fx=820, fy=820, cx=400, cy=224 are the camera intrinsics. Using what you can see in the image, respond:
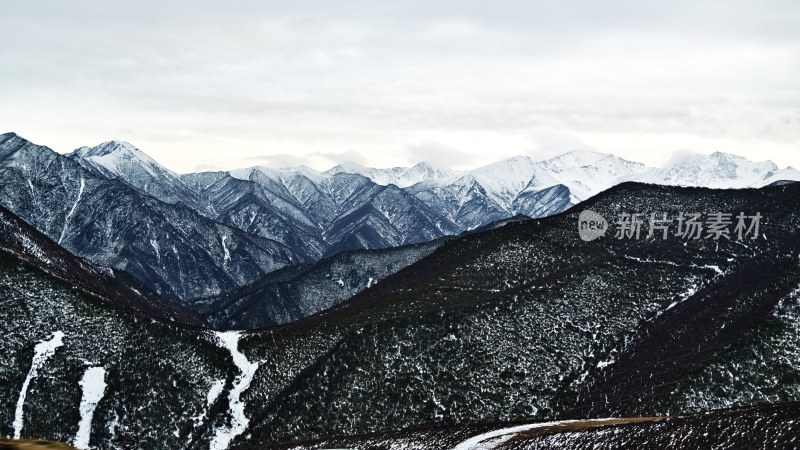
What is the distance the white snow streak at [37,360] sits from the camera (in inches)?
4835

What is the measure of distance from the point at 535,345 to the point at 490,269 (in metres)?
35.4

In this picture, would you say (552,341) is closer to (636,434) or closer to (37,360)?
(636,434)

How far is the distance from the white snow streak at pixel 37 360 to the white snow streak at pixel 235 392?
26712 mm

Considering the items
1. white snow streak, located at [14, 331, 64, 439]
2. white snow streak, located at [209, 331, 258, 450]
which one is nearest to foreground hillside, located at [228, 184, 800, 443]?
white snow streak, located at [209, 331, 258, 450]

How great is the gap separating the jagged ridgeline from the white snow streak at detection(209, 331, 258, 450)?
33 cm

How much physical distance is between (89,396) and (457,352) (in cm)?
5833

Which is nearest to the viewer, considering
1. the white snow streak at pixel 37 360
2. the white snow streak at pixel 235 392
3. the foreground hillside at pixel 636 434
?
the foreground hillside at pixel 636 434

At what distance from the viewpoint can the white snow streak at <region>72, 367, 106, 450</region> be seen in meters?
122

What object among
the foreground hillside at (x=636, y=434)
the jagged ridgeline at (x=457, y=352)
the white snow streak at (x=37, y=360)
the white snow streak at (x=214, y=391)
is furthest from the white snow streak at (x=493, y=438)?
the white snow streak at (x=37, y=360)

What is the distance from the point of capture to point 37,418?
404 ft

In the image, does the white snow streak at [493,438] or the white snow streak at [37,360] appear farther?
the white snow streak at [37,360]

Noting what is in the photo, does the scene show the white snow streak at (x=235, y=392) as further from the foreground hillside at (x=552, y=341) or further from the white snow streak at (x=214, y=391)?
the foreground hillside at (x=552, y=341)

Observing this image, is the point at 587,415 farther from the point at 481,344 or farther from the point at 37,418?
the point at 37,418

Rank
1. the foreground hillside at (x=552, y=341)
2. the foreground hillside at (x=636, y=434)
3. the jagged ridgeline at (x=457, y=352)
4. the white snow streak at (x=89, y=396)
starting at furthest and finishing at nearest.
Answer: the white snow streak at (x=89, y=396) → the jagged ridgeline at (x=457, y=352) → the foreground hillside at (x=552, y=341) → the foreground hillside at (x=636, y=434)
